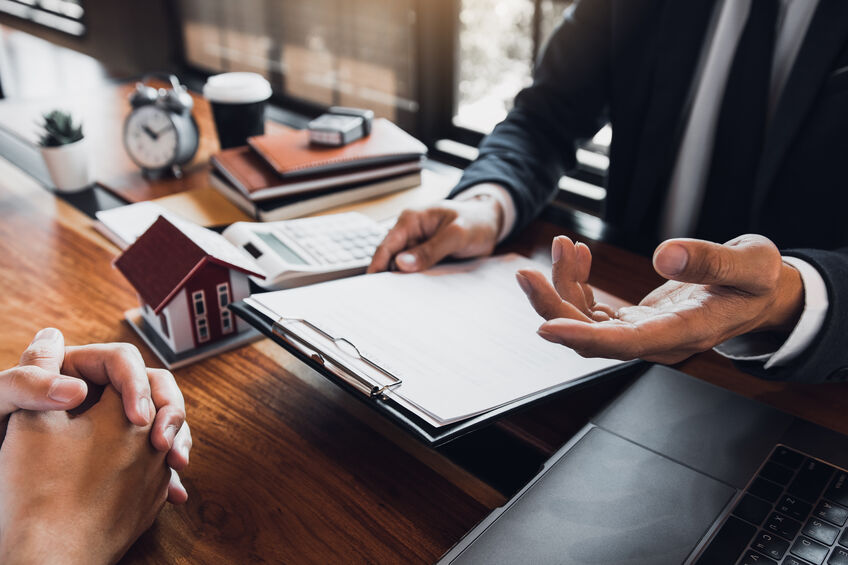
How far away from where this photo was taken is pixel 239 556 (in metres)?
0.54

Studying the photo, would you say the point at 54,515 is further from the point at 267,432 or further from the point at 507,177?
the point at 507,177

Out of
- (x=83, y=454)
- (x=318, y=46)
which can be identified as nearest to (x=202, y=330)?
(x=83, y=454)

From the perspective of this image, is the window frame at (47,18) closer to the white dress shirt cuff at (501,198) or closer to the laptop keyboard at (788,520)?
the white dress shirt cuff at (501,198)

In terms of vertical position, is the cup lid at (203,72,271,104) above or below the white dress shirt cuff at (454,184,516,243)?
above

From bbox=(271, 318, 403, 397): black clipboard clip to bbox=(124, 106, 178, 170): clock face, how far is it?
29.7 inches

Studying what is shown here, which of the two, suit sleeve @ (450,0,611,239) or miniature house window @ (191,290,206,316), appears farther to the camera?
suit sleeve @ (450,0,611,239)

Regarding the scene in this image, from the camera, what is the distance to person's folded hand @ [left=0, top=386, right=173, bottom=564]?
1.64 feet

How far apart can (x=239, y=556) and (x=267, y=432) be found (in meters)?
0.15

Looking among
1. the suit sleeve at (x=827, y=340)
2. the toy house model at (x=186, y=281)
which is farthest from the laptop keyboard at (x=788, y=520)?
the toy house model at (x=186, y=281)

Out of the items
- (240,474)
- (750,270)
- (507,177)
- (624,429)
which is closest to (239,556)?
(240,474)

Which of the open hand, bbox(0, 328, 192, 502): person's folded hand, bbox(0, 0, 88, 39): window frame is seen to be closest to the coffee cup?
bbox(0, 328, 192, 502): person's folded hand

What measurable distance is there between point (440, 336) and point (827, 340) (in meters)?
0.38

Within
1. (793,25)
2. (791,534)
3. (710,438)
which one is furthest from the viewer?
(793,25)

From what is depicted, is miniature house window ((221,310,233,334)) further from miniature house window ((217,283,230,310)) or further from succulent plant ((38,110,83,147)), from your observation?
succulent plant ((38,110,83,147))
